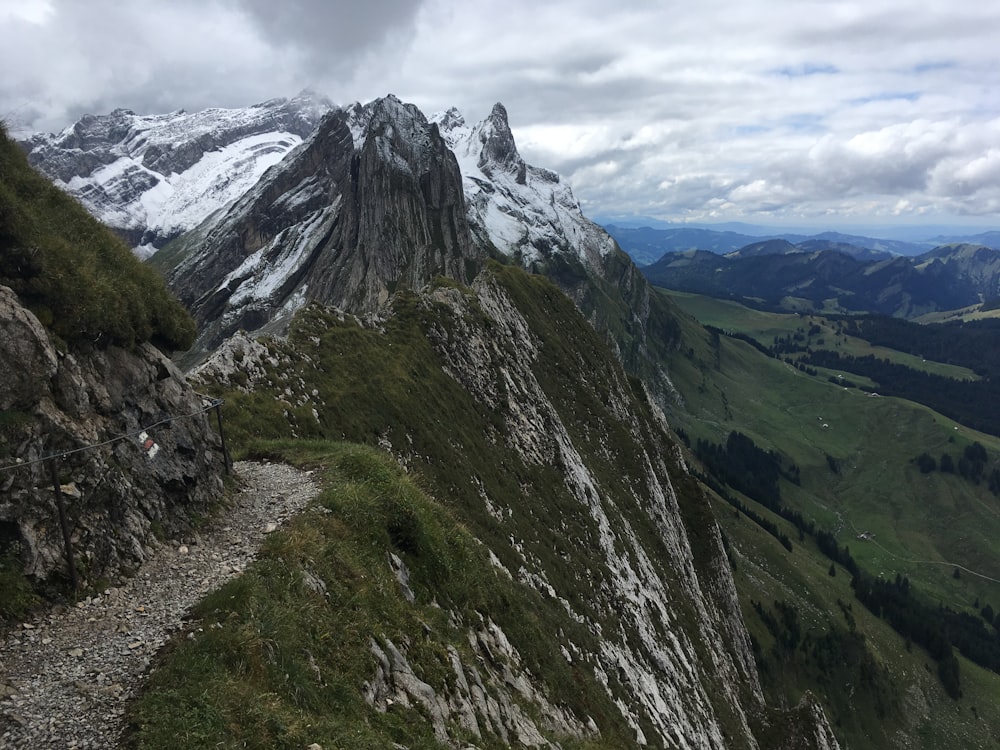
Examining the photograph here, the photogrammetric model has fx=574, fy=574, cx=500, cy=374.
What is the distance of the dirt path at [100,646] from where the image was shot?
10.5m

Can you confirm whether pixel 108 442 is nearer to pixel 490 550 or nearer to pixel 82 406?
pixel 82 406

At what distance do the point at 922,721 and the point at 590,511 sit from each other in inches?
6039


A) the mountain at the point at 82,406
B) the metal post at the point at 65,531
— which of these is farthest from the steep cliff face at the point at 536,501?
the mountain at the point at 82,406

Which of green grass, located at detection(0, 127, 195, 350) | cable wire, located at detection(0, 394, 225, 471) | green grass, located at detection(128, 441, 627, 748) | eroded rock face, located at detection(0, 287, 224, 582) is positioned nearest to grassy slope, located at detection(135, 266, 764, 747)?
green grass, located at detection(128, 441, 627, 748)

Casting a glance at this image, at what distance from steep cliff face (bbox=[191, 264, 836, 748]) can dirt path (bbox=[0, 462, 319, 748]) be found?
5203 mm

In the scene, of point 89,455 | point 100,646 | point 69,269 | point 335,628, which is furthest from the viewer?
point 69,269

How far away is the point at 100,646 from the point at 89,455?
5496mm

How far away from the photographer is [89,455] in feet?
51.6

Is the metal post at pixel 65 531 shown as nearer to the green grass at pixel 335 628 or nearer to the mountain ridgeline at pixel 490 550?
the green grass at pixel 335 628

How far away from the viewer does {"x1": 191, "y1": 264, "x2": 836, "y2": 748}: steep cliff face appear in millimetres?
26391

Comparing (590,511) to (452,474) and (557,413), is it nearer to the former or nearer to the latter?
(557,413)

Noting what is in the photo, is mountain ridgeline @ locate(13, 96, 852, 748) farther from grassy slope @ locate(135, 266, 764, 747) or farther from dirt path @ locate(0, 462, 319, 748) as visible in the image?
dirt path @ locate(0, 462, 319, 748)

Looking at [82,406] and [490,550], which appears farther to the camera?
[490,550]

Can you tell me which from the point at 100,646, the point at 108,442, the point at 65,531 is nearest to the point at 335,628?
the point at 100,646
